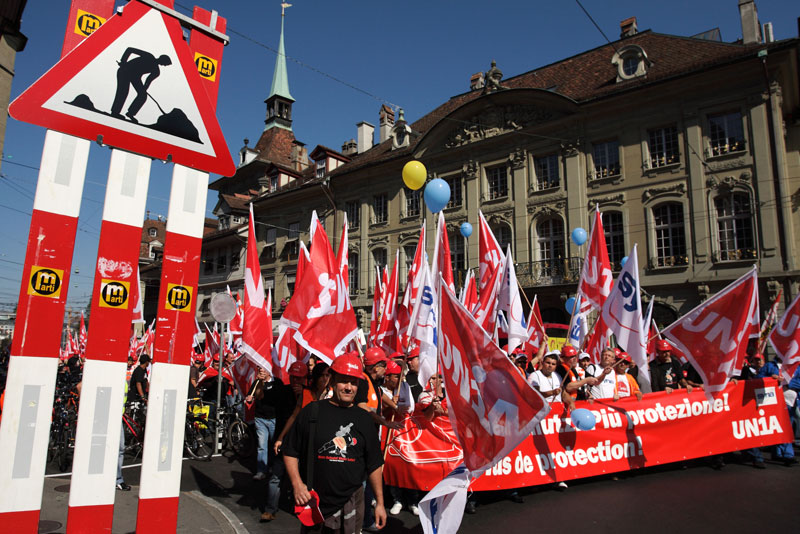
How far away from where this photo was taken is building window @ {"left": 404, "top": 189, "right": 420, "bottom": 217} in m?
27.7

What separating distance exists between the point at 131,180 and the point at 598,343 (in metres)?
8.11

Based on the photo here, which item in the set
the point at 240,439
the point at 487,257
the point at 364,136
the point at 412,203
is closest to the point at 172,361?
the point at 240,439

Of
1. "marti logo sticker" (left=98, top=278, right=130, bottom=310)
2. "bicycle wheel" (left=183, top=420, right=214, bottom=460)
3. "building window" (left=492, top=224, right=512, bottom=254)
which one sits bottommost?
"bicycle wheel" (left=183, top=420, right=214, bottom=460)

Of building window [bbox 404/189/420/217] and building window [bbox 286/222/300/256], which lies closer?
building window [bbox 404/189/420/217]

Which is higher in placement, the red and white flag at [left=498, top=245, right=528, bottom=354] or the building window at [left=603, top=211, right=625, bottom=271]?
the building window at [left=603, top=211, right=625, bottom=271]

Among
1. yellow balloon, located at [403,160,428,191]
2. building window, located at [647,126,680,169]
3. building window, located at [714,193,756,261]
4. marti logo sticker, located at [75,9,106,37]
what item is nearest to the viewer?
marti logo sticker, located at [75,9,106,37]

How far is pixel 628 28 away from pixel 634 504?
25.6 m

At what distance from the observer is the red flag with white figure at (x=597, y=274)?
31.0ft

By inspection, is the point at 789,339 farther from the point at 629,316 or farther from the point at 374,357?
the point at 374,357

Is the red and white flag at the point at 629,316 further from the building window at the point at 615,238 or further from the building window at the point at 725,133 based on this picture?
the building window at the point at 725,133

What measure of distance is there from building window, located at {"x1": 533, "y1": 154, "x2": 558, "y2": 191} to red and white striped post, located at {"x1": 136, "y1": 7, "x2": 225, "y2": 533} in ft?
70.9

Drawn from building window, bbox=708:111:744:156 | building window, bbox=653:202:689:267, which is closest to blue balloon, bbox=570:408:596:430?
building window, bbox=653:202:689:267

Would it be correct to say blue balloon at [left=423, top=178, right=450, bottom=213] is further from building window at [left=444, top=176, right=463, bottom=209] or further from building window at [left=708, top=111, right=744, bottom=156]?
building window at [left=444, top=176, right=463, bottom=209]

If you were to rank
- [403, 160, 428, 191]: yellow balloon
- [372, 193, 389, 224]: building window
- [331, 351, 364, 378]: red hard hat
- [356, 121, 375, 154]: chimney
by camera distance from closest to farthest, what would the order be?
[331, 351, 364, 378]: red hard hat, [403, 160, 428, 191]: yellow balloon, [372, 193, 389, 224]: building window, [356, 121, 375, 154]: chimney
